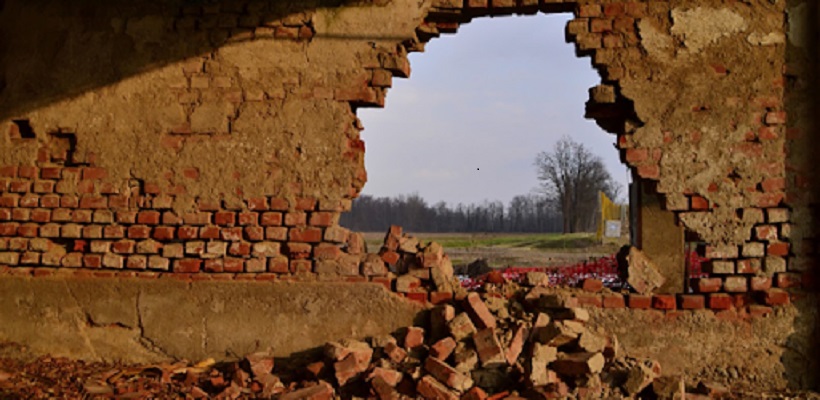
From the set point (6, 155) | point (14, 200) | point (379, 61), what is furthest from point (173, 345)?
point (379, 61)

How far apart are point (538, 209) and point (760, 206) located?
5255cm

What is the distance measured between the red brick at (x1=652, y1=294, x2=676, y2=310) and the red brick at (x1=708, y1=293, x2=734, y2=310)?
0.24m

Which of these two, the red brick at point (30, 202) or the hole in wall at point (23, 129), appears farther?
the hole in wall at point (23, 129)

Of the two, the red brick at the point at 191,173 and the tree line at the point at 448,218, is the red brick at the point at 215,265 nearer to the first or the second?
the red brick at the point at 191,173

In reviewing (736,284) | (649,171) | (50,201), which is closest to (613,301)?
(736,284)

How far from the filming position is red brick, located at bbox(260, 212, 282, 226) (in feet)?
14.0

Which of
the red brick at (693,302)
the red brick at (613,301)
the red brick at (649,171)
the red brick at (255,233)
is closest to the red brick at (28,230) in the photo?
the red brick at (255,233)

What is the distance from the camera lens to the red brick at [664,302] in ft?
13.1

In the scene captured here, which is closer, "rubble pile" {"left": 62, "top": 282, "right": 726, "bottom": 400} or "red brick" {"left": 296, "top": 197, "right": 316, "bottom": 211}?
"rubble pile" {"left": 62, "top": 282, "right": 726, "bottom": 400}

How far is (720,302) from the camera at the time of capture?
3961mm

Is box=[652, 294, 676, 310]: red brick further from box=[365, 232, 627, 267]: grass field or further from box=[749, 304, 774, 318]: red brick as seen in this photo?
box=[365, 232, 627, 267]: grass field

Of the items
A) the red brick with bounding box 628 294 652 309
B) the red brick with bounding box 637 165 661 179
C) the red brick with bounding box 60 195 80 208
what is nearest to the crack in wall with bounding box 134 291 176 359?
the red brick with bounding box 60 195 80 208

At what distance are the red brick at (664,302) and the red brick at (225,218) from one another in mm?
3034

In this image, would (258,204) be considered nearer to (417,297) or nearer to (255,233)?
(255,233)
